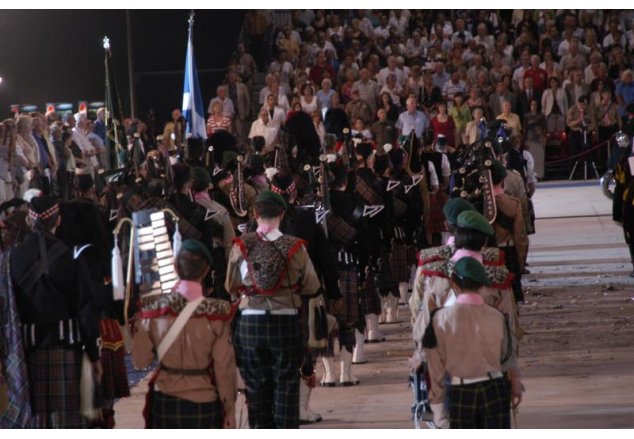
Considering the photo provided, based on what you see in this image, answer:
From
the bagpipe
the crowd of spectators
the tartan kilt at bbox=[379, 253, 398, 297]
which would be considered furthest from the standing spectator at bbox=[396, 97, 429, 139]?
the bagpipe

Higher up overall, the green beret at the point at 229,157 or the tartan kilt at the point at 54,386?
the green beret at the point at 229,157

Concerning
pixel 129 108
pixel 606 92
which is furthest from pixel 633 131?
pixel 129 108

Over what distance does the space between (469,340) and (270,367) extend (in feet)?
5.15

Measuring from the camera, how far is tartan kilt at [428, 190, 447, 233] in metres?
14.7

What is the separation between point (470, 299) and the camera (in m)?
6.51

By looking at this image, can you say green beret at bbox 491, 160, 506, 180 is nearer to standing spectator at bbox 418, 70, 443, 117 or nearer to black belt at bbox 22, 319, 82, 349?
black belt at bbox 22, 319, 82, 349

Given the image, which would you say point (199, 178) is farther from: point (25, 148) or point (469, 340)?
point (25, 148)

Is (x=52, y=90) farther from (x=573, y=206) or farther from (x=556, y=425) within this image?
(x=556, y=425)

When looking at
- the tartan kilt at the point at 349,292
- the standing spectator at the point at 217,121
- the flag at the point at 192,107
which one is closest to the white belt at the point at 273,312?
the tartan kilt at the point at 349,292

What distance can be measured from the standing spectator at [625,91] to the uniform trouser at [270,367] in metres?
15.9

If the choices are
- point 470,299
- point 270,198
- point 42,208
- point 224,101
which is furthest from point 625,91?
point 470,299

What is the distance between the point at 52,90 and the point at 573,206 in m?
9.13

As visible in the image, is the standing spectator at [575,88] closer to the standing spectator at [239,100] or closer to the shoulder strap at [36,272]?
the standing spectator at [239,100]

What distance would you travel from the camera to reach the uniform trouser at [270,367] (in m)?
7.57
